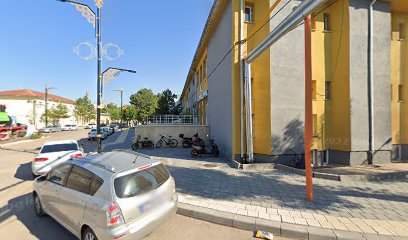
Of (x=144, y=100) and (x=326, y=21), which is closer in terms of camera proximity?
(x=326, y=21)

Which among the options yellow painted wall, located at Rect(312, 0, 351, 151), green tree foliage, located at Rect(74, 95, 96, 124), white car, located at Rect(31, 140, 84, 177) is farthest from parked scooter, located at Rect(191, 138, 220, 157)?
green tree foliage, located at Rect(74, 95, 96, 124)

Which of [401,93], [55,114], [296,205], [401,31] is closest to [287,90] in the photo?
[296,205]

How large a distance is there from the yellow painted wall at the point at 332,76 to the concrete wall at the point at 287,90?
91 cm

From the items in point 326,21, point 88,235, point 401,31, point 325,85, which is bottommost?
point 88,235

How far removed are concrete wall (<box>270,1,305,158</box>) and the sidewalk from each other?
2125 mm

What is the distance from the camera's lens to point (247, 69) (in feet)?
29.7

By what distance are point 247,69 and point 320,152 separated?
5.33 meters

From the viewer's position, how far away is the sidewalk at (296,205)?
399cm

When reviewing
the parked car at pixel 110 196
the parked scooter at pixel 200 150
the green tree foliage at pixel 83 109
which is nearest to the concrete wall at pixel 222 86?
the parked scooter at pixel 200 150

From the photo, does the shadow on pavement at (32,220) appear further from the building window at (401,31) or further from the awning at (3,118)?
the awning at (3,118)

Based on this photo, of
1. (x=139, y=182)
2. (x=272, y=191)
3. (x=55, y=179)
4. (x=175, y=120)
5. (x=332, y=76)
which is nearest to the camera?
(x=139, y=182)

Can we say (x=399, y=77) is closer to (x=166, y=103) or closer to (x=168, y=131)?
(x=168, y=131)

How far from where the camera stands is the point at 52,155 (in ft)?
25.9

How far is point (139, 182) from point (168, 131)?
12.4 metres
